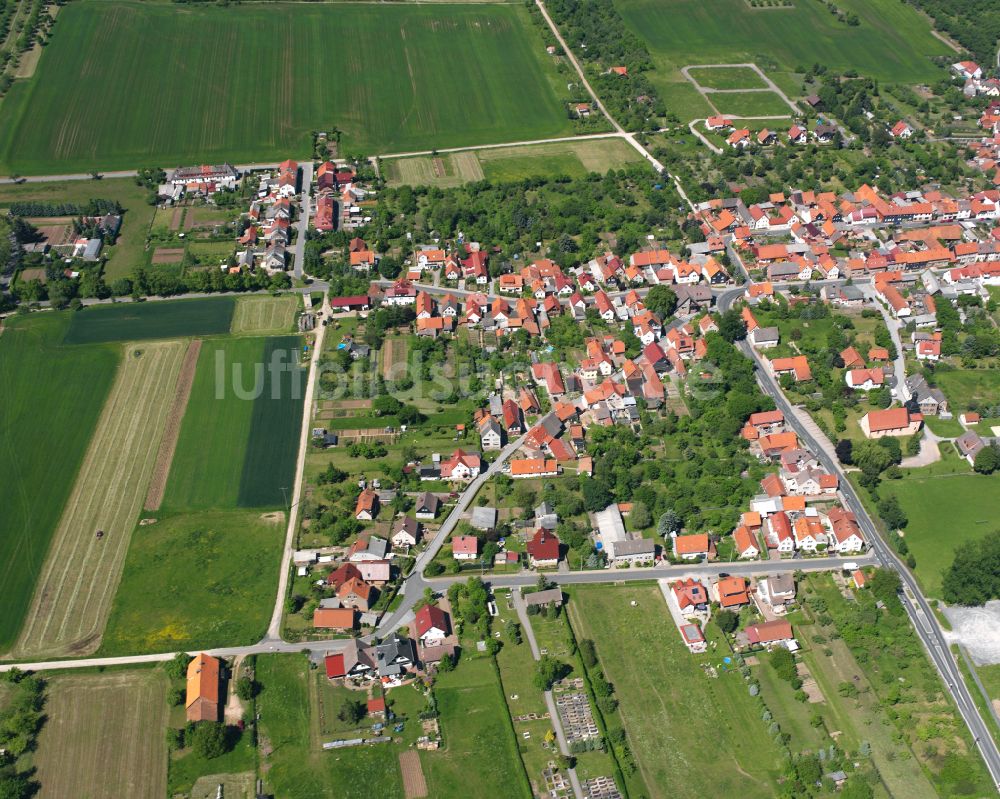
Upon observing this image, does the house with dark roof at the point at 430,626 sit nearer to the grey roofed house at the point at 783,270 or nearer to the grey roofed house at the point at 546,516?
the grey roofed house at the point at 546,516

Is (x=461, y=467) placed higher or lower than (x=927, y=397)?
lower

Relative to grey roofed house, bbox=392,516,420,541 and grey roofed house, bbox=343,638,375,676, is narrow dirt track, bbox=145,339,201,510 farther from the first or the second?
grey roofed house, bbox=343,638,375,676

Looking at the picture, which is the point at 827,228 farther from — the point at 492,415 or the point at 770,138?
the point at 492,415

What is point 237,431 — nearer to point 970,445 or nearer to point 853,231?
point 970,445

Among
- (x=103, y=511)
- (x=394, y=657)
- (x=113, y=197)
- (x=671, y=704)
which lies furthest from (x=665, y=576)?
(x=113, y=197)

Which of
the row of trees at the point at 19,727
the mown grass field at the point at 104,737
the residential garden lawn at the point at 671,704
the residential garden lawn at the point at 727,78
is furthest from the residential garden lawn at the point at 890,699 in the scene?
the residential garden lawn at the point at 727,78

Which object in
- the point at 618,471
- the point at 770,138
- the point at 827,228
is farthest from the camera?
the point at 770,138

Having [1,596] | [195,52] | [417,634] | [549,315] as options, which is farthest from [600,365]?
[195,52]
